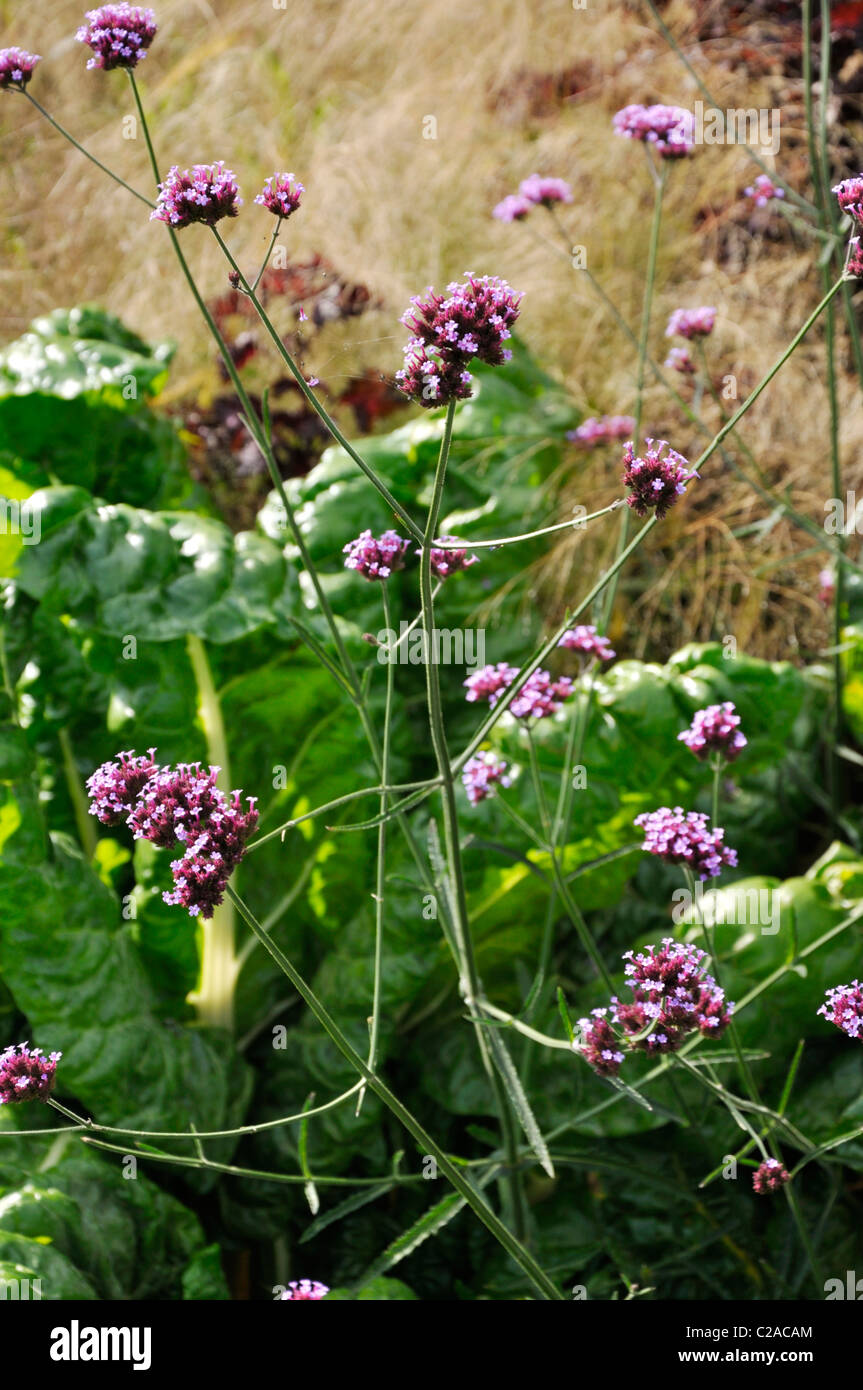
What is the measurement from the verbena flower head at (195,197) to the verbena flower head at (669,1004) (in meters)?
0.94

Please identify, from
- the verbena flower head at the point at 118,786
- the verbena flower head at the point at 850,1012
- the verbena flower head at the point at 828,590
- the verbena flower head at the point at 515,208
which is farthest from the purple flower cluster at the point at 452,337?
the verbena flower head at the point at 828,590

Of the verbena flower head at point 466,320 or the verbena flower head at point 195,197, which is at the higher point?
the verbena flower head at point 195,197

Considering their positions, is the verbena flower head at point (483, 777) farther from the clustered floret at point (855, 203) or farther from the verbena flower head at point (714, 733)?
the clustered floret at point (855, 203)

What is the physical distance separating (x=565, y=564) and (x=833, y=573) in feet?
2.55

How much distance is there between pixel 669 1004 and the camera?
147 cm

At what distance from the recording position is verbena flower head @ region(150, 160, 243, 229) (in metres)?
1.39

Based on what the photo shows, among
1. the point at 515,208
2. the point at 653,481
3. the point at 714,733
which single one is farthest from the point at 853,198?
the point at 515,208

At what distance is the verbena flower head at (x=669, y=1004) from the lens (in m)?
1.47

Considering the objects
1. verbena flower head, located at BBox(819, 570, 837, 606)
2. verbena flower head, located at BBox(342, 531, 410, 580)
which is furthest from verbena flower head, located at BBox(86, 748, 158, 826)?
verbena flower head, located at BBox(819, 570, 837, 606)

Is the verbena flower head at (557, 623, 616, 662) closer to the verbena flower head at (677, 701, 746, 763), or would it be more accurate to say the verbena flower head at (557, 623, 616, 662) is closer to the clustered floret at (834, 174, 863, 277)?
the verbena flower head at (677, 701, 746, 763)

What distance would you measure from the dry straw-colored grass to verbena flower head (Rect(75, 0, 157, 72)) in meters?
1.26

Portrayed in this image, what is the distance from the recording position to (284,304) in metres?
Result: 4.20

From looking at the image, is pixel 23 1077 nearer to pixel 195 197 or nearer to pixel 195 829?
pixel 195 829

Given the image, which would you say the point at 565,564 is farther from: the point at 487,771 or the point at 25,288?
the point at 25,288
